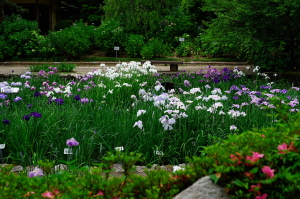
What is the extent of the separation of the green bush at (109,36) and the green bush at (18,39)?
2.68m

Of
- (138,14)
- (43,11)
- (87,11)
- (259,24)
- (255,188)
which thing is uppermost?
(87,11)

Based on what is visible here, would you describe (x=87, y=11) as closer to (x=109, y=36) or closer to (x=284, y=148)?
(x=109, y=36)

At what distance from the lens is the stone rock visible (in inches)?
68.2

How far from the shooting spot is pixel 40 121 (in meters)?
3.70

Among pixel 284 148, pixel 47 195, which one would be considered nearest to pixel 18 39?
pixel 47 195

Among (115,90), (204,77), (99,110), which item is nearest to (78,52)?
(204,77)

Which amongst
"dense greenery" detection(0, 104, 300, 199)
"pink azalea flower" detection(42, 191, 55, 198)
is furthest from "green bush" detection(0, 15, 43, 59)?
"pink azalea flower" detection(42, 191, 55, 198)

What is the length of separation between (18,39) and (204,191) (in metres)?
16.1

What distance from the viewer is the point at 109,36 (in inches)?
672

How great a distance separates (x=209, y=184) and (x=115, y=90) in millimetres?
4223

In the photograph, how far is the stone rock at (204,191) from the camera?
68.2 inches

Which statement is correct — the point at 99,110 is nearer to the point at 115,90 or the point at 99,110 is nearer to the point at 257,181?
the point at 115,90

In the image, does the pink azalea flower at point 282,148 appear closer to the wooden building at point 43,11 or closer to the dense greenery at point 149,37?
the dense greenery at point 149,37

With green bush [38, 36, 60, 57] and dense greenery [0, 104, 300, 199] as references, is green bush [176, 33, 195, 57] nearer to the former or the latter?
green bush [38, 36, 60, 57]
